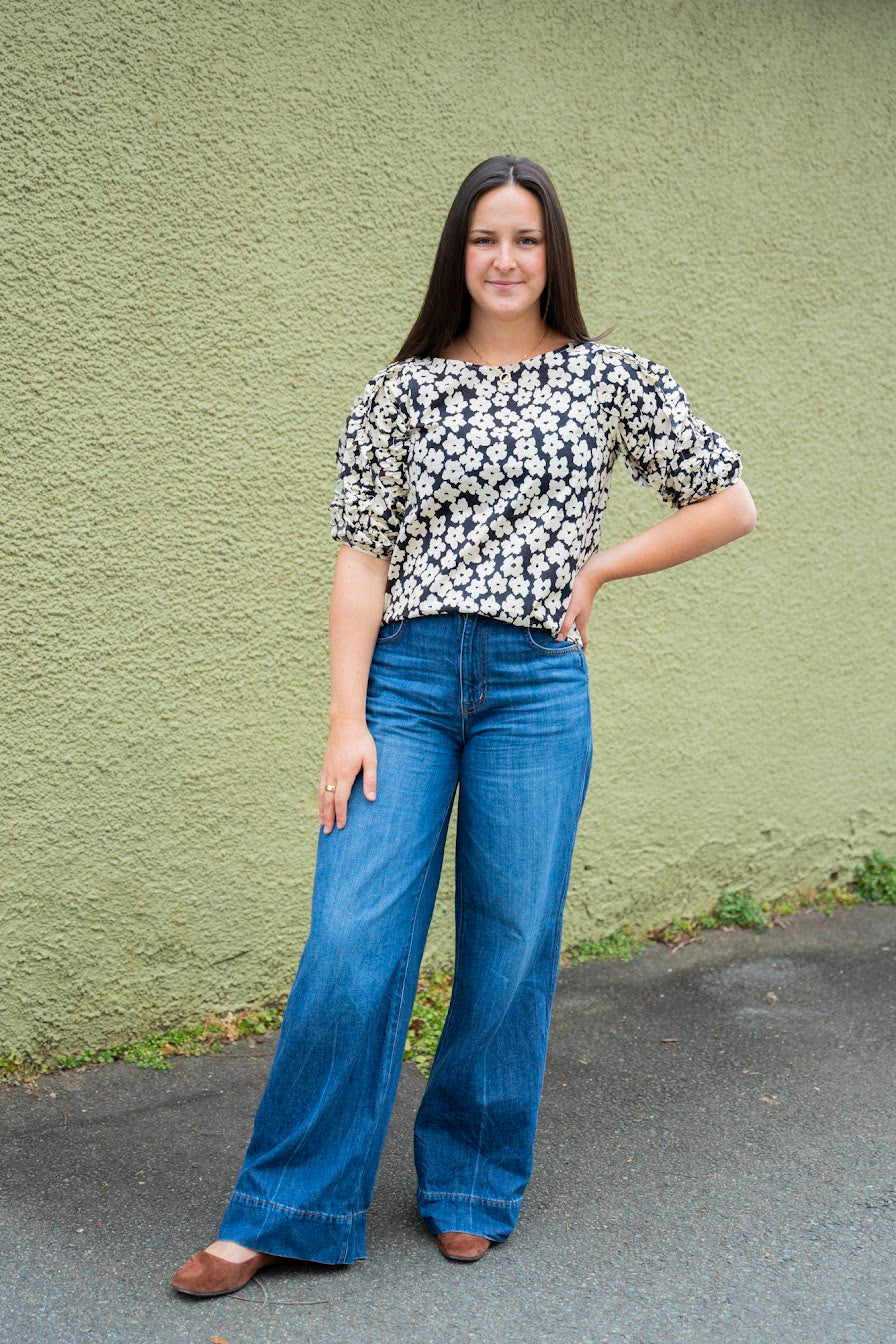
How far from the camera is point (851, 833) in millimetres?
4570

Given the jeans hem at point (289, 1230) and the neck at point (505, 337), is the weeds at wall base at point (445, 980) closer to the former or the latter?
the jeans hem at point (289, 1230)

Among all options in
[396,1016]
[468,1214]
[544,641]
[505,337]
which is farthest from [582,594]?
[468,1214]

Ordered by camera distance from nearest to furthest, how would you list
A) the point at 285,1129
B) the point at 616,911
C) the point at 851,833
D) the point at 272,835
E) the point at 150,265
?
the point at 285,1129, the point at 150,265, the point at 272,835, the point at 616,911, the point at 851,833

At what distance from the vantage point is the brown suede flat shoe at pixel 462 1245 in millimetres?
2473

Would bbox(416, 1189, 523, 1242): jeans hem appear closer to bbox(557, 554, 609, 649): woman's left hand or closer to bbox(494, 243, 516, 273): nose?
bbox(557, 554, 609, 649): woman's left hand

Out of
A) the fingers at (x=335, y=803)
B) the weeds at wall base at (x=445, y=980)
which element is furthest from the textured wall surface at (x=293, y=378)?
the fingers at (x=335, y=803)

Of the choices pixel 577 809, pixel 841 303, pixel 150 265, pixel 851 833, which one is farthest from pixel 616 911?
pixel 150 265

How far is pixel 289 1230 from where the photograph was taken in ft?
7.66

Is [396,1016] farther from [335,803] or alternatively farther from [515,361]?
[515,361]

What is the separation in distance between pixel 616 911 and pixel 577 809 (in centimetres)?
175

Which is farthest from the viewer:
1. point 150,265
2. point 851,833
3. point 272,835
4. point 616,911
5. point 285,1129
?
point 851,833

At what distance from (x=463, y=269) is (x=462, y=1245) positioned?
1.82 metres

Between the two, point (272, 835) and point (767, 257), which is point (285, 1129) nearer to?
point (272, 835)

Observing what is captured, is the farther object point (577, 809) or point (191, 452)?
point (191, 452)
